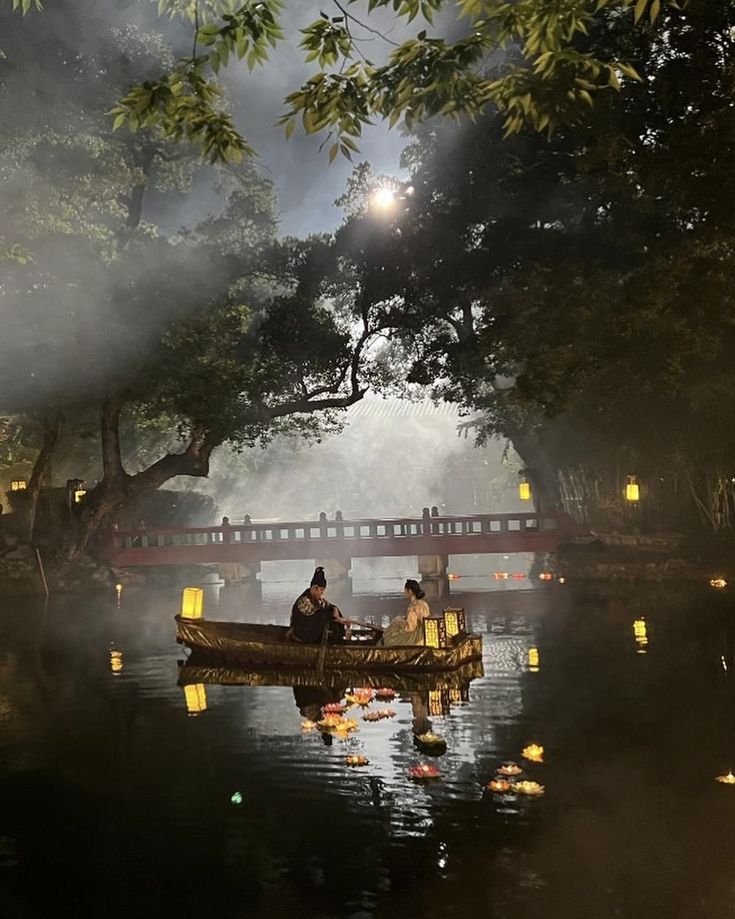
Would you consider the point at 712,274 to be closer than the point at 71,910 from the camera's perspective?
No

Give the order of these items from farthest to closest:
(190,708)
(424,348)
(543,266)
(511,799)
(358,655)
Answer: (424,348)
(543,266)
(358,655)
(190,708)
(511,799)

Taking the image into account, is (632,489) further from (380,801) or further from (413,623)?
(380,801)

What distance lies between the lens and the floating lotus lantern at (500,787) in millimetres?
7770

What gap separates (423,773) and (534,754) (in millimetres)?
1277

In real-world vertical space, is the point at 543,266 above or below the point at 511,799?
above

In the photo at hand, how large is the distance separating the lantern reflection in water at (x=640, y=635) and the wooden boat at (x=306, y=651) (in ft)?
9.68

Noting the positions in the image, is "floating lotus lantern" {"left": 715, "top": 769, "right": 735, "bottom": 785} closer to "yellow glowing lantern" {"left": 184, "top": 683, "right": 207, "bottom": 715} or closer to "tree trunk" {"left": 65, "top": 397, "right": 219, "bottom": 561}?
"yellow glowing lantern" {"left": 184, "top": 683, "right": 207, "bottom": 715}

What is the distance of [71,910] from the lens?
5.89m

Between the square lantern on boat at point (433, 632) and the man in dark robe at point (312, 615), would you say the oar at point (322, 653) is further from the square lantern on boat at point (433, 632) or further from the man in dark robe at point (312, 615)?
the square lantern on boat at point (433, 632)

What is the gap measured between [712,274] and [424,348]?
15181 millimetres

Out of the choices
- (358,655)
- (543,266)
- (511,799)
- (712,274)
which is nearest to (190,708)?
(358,655)

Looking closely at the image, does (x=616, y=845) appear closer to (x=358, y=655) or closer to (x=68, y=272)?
(x=358, y=655)

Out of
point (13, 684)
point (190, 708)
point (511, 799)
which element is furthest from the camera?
point (13, 684)

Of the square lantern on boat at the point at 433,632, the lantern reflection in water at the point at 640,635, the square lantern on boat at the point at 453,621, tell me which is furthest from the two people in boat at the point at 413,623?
the lantern reflection in water at the point at 640,635
